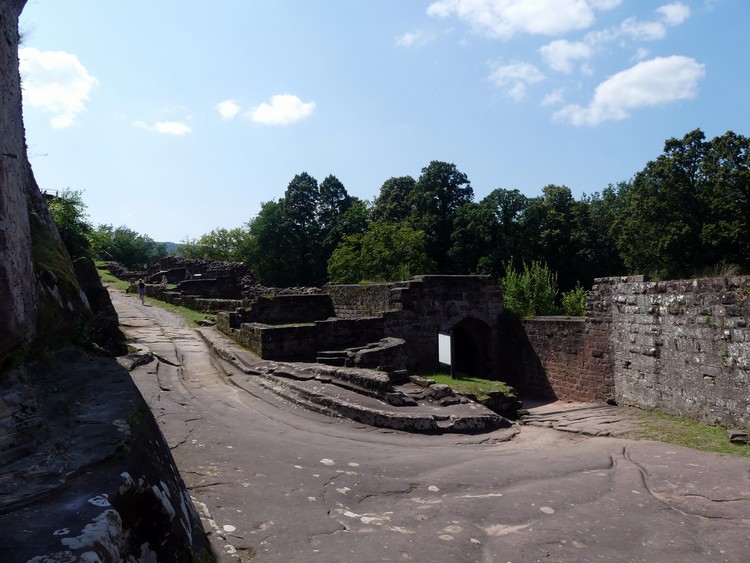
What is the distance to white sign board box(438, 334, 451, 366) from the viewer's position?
1335cm

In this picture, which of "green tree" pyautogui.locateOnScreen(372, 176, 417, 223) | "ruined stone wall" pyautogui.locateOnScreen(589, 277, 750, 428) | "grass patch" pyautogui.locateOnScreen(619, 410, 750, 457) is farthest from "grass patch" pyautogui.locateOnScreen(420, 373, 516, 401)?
"green tree" pyautogui.locateOnScreen(372, 176, 417, 223)

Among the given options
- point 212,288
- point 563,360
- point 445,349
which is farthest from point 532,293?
point 212,288

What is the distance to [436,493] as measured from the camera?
5.26 meters

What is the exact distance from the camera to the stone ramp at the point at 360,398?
8.93 meters

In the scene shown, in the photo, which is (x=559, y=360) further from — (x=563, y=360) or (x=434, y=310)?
(x=434, y=310)

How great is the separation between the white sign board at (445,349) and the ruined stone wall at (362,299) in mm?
2967

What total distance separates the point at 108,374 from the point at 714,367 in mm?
9590

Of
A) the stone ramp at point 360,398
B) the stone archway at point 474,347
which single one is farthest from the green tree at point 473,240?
the stone ramp at point 360,398

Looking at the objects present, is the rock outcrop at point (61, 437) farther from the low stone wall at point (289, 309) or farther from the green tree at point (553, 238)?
the green tree at point (553, 238)

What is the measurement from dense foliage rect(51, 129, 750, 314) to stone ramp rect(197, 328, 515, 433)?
37.1ft

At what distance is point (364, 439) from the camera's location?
7988 mm

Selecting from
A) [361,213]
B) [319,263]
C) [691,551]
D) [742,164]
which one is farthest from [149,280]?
[742,164]

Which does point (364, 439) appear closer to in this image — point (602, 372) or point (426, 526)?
point (426, 526)

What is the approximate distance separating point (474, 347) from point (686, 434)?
9.24m
